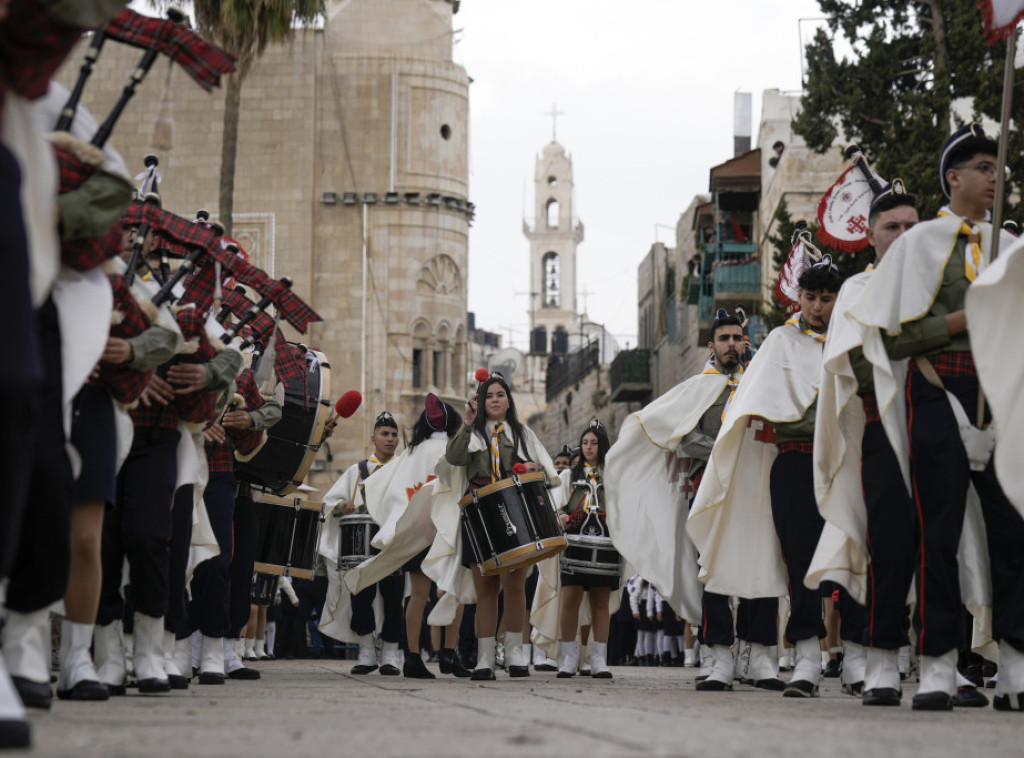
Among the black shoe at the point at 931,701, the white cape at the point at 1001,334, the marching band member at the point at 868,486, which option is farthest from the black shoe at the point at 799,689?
the white cape at the point at 1001,334

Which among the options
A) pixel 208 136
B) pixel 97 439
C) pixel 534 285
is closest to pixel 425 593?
pixel 97 439

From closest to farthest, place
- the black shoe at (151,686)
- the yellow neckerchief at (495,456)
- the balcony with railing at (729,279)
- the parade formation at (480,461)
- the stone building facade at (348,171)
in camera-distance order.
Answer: the parade formation at (480,461) → the black shoe at (151,686) → the yellow neckerchief at (495,456) → the balcony with railing at (729,279) → the stone building facade at (348,171)

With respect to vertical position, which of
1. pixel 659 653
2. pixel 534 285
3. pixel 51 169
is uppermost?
pixel 534 285

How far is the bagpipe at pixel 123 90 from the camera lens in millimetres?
6000

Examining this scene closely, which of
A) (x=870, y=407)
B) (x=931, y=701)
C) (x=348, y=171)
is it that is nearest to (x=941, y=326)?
(x=870, y=407)

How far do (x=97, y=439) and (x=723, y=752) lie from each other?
329 cm

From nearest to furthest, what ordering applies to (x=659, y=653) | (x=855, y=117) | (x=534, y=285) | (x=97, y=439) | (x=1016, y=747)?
(x=1016, y=747)
(x=97, y=439)
(x=659, y=653)
(x=855, y=117)
(x=534, y=285)

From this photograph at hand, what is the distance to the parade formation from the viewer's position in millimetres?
5547

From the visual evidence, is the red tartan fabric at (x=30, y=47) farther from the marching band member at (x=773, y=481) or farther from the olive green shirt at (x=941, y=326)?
the marching band member at (x=773, y=481)

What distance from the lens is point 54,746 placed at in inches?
169

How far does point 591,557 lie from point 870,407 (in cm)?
563

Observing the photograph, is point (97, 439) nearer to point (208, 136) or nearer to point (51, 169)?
point (51, 169)

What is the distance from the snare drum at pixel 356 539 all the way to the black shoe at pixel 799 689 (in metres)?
5.43

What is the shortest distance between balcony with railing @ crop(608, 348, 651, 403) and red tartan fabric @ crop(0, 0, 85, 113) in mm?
42643
